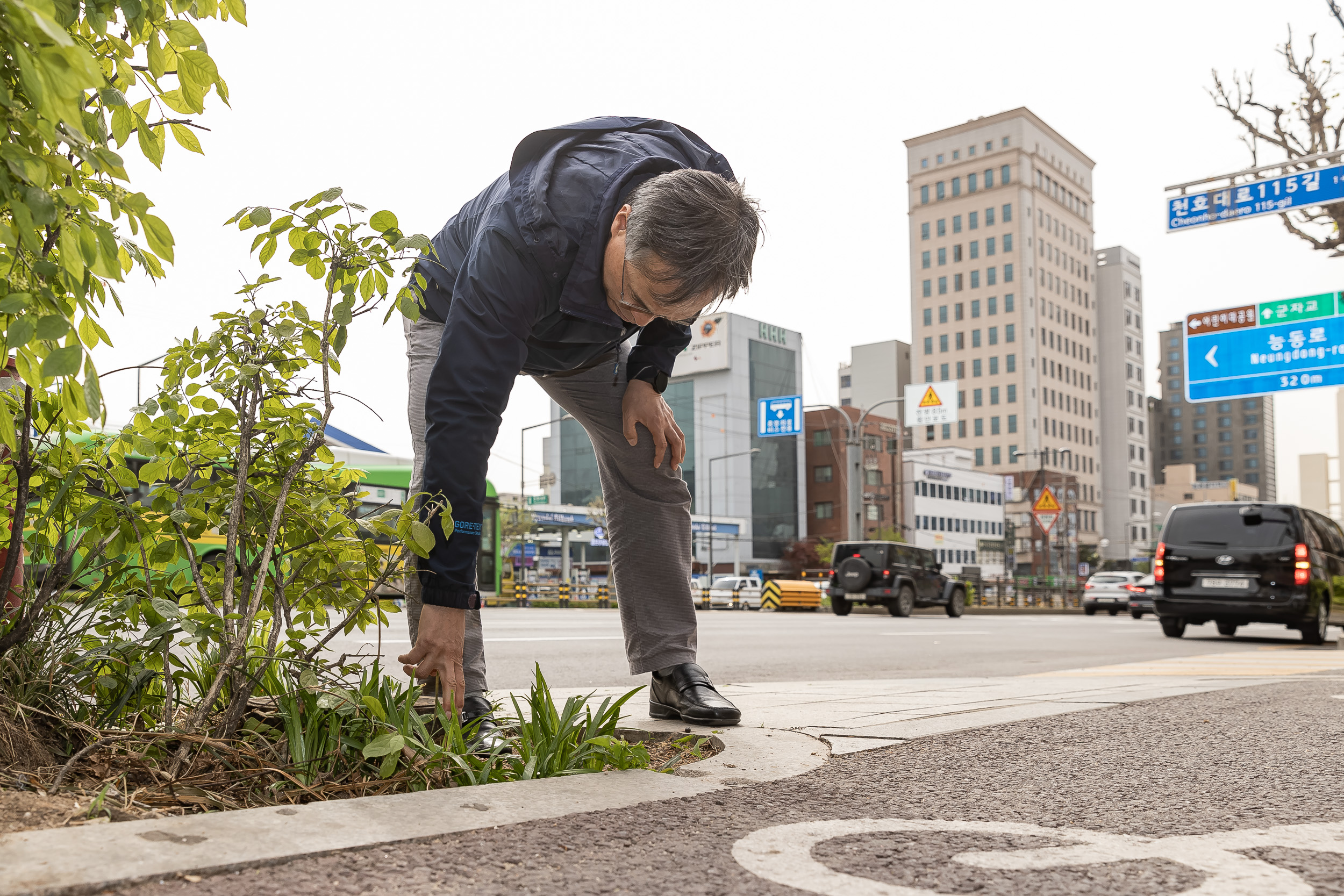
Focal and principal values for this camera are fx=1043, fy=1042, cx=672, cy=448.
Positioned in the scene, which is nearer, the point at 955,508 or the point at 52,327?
the point at 52,327

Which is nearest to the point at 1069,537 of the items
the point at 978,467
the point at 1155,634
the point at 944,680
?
the point at 978,467

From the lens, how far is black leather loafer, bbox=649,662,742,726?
2.98 meters

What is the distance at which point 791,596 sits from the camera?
96.0ft

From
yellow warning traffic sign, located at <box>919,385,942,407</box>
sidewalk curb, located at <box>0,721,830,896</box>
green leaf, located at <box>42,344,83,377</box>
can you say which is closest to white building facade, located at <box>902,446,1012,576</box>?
yellow warning traffic sign, located at <box>919,385,942,407</box>

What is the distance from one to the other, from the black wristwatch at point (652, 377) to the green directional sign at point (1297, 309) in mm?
19490

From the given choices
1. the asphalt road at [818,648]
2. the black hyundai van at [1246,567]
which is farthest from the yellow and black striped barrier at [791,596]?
the black hyundai van at [1246,567]

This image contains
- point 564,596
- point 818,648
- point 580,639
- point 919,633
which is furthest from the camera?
point 564,596

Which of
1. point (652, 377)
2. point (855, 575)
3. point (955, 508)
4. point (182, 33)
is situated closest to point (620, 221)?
point (652, 377)

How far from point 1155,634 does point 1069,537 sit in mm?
87237

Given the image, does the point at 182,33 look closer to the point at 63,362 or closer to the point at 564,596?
the point at 63,362

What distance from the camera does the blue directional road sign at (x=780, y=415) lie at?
37781 millimetres

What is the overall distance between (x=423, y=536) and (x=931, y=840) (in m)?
1.06

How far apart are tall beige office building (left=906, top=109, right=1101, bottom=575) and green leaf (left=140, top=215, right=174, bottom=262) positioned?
102 m

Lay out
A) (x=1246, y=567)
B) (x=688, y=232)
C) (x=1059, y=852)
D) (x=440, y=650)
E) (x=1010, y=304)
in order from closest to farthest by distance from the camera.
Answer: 1. (x=1059, y=852)
2. (x=440, y=650)
3. (x=688, y=232)
4. (x=1246, y=567)
5. (x=1010, y=304)
